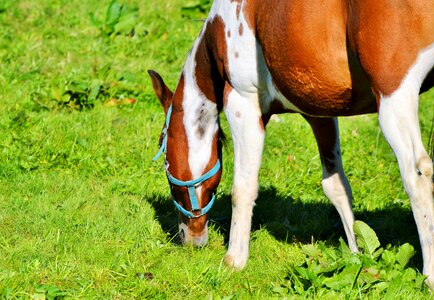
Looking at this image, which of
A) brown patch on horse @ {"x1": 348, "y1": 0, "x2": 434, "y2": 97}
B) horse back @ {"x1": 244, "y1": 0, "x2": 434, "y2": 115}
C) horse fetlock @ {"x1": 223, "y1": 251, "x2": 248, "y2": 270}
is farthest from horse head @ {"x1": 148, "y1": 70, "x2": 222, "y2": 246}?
brown patch on horse @ {"x1": 348, "y1": 0, "x2": 434, "y2": 97}

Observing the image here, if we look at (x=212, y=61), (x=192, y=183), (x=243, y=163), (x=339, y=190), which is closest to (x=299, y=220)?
(x=339, y=190)

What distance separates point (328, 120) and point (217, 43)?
3.13ft

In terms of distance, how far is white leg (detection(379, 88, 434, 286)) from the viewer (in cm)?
426

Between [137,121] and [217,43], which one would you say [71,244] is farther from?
[137,121]

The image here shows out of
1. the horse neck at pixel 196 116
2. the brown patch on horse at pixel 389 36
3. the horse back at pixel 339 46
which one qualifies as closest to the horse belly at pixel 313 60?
the horse back at pixel 339 46

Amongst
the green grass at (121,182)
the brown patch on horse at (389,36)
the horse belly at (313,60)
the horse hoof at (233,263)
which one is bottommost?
the green grass at (121,182)

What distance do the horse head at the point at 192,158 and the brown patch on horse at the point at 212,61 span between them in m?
0.08

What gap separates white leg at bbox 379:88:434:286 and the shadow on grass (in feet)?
4.72

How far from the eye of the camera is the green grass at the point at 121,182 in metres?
5.15

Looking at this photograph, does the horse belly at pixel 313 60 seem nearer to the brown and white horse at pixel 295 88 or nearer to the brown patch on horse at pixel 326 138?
the brown and white horse at pixel 295 88

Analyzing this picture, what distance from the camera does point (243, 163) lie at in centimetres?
539

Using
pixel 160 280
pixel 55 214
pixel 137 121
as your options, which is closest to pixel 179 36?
pixel 137 121

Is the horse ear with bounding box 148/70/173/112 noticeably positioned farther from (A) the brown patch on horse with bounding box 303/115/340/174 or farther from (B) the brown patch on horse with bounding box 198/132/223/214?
(A) the brown patch on horse with bounding box 303/115/340/174

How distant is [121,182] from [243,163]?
1.65 metres
